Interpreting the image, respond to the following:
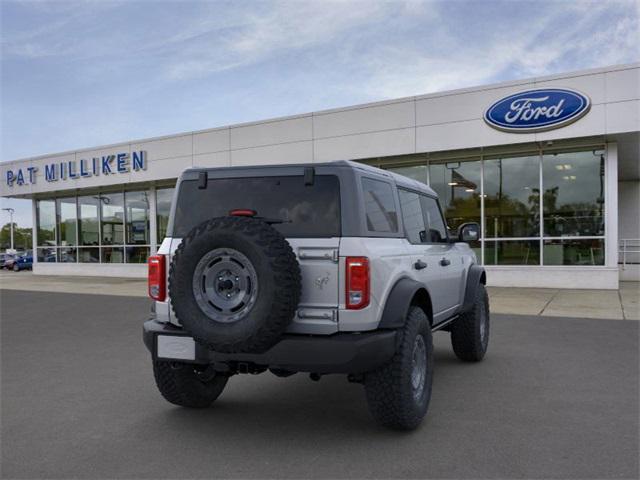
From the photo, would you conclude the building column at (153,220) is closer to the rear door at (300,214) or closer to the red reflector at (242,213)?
the rear door at (300,214)

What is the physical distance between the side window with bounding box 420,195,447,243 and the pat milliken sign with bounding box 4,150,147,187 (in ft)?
59.1

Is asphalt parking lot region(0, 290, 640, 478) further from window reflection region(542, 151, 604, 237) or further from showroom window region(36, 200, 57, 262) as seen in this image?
showroom window region(36, 200, 57, 262)

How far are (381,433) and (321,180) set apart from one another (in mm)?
1886

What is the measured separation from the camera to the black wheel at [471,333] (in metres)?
Result: 6.25

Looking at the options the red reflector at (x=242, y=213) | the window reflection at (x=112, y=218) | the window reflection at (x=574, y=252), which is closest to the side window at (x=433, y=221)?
the red reflector at (x=242, y=213)

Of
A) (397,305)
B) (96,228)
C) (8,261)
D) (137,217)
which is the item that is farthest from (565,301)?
(8,261)

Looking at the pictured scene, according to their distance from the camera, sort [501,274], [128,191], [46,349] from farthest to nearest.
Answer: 1. [128,191]
2. [501,274]
3. [46,349]

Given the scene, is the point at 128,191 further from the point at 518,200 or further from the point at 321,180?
the point at 321,180

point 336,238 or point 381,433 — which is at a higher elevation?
point 336,238

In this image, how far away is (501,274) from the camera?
15.7m

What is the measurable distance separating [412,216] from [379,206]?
79cm

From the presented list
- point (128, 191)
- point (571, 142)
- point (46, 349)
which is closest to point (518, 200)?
point (571, 142)

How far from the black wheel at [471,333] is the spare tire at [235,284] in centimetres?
317

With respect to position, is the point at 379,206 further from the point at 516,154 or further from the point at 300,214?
the point at 516,154
